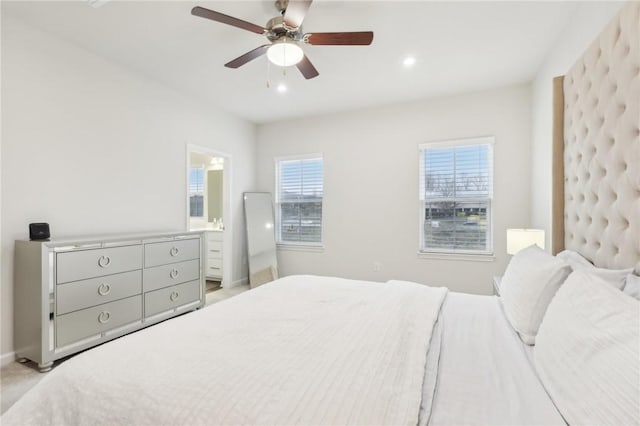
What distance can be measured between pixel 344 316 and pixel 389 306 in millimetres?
299

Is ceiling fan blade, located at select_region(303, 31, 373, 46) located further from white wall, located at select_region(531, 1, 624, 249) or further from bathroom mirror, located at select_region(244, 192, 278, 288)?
bathroom mirror, located at select_region(244, 192, 278, 288)

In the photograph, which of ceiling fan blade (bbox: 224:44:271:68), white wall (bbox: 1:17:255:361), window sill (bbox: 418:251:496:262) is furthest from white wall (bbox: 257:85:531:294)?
ceiling fan blade (bbox: 224:44:271:68)

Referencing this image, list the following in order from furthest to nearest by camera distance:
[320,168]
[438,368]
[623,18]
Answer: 1. [320,168]
2. [623,18]
3. [438,368]

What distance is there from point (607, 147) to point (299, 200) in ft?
12.7

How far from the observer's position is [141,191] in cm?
338

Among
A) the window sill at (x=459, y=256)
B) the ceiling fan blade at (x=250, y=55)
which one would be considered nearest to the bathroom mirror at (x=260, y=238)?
the window sill at (x=459, y=256)

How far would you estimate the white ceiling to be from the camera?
2.26 meters

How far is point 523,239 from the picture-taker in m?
2.70

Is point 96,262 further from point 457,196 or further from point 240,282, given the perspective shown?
point 457,196

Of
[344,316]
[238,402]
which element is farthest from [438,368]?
[238,402]

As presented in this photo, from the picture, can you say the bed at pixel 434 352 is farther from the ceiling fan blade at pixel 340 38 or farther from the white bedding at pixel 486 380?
the ceiling fan blade at pixel 340 38

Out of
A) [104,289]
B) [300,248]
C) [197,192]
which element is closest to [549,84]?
[300,248]

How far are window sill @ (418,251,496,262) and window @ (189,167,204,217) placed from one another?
168 inches

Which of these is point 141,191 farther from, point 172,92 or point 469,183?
point 469,183
